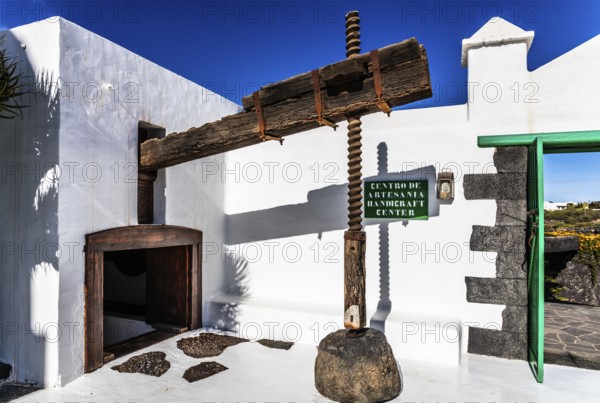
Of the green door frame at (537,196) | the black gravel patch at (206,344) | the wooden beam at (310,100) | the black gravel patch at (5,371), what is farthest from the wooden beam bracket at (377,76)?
the black gravel patch at (5,371)

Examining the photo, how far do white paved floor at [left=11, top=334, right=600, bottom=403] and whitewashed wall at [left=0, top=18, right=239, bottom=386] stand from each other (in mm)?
538

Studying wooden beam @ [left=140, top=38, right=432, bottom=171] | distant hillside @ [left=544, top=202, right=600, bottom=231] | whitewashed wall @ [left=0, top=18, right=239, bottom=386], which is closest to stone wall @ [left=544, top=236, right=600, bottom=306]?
wooden beam @ [left=140, top=38, right=432, bottom=171]

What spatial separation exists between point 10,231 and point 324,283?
4.29 metres

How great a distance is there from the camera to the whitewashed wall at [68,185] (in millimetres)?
4047

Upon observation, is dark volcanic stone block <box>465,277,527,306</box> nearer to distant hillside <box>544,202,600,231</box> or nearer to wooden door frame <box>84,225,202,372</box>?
wooden door frame <box>84,225,202,372</box>

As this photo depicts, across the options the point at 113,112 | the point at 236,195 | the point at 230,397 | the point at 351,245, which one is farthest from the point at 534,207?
the point at 113,112

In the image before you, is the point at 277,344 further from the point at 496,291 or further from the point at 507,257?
the point at 507,257

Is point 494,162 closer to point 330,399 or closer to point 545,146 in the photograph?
point 545,146

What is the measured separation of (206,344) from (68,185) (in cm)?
284

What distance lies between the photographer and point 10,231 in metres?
4.31

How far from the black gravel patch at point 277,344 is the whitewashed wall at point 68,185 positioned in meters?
2.38

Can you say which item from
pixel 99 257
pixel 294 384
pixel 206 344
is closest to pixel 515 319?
pixel 294 384

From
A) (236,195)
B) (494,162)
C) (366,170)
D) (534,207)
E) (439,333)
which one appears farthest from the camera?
(236,195)

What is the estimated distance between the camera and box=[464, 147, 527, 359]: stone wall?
4988 mm
